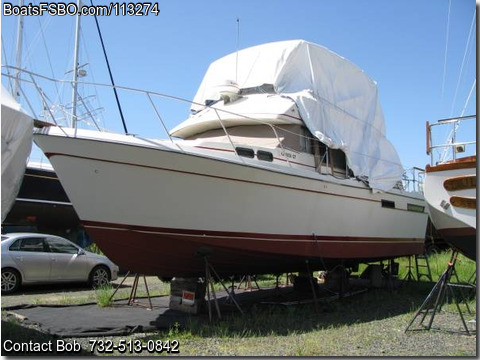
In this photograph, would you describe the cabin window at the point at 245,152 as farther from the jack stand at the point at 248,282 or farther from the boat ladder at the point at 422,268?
the boat ladder at the point at 422,268

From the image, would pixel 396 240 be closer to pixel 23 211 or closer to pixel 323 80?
pixel 323 80

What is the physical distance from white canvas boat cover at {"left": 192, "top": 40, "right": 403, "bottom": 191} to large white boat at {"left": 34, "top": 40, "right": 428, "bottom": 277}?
31 millimetres

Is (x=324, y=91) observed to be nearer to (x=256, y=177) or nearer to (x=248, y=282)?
(x=256, y=177)

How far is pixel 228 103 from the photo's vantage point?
31.6ft

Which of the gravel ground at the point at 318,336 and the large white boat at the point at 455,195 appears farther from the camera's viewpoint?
the large white boat at the point at 455,195

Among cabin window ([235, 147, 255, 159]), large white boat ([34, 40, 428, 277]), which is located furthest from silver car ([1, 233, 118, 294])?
cabin window ([235, 147, 255, 159])

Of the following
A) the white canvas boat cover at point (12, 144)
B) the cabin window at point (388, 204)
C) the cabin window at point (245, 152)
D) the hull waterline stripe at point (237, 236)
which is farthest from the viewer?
the cabin window at point (388, 204)

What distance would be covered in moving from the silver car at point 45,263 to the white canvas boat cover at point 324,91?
454 centimetres

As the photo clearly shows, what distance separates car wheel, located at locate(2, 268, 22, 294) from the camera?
995 cm

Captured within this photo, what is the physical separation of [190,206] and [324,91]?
4491mm

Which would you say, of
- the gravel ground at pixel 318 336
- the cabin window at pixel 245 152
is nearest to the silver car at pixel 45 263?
the gravel ground at pixel 318 336

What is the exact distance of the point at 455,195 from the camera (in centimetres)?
816

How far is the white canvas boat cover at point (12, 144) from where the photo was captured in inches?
189

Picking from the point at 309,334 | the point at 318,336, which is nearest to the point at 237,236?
the point at 309,334
